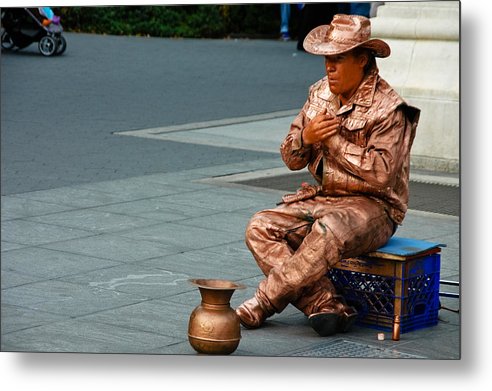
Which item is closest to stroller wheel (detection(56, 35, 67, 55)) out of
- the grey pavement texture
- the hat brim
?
the grey pavement texture

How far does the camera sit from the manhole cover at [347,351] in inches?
210

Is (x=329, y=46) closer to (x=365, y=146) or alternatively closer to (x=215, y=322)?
(x=365, y=146)

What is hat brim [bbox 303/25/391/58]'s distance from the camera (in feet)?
17.6

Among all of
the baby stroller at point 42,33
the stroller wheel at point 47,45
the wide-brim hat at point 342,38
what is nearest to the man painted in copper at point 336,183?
the wide-brim hat at point 342,38

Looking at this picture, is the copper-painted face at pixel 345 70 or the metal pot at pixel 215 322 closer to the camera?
the metal pot at pixel 215 322

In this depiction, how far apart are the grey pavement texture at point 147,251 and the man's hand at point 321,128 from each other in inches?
36.0

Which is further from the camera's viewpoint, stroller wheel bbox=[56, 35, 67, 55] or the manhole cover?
stroller wheel bbox=[56, 35, 67, 55]

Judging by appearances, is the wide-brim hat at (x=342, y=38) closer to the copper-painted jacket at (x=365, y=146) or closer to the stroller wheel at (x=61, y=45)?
the copper-painted jacket at (x=365, y=146)

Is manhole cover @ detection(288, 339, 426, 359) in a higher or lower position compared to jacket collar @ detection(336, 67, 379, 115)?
lower

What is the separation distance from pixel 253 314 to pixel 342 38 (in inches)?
52.0

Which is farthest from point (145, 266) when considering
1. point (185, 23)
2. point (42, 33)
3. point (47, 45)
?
point (47, 45)

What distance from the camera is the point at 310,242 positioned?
213 inches

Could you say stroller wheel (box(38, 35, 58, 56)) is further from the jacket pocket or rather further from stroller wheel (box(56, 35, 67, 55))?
the jacket pocket

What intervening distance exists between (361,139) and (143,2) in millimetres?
1165
